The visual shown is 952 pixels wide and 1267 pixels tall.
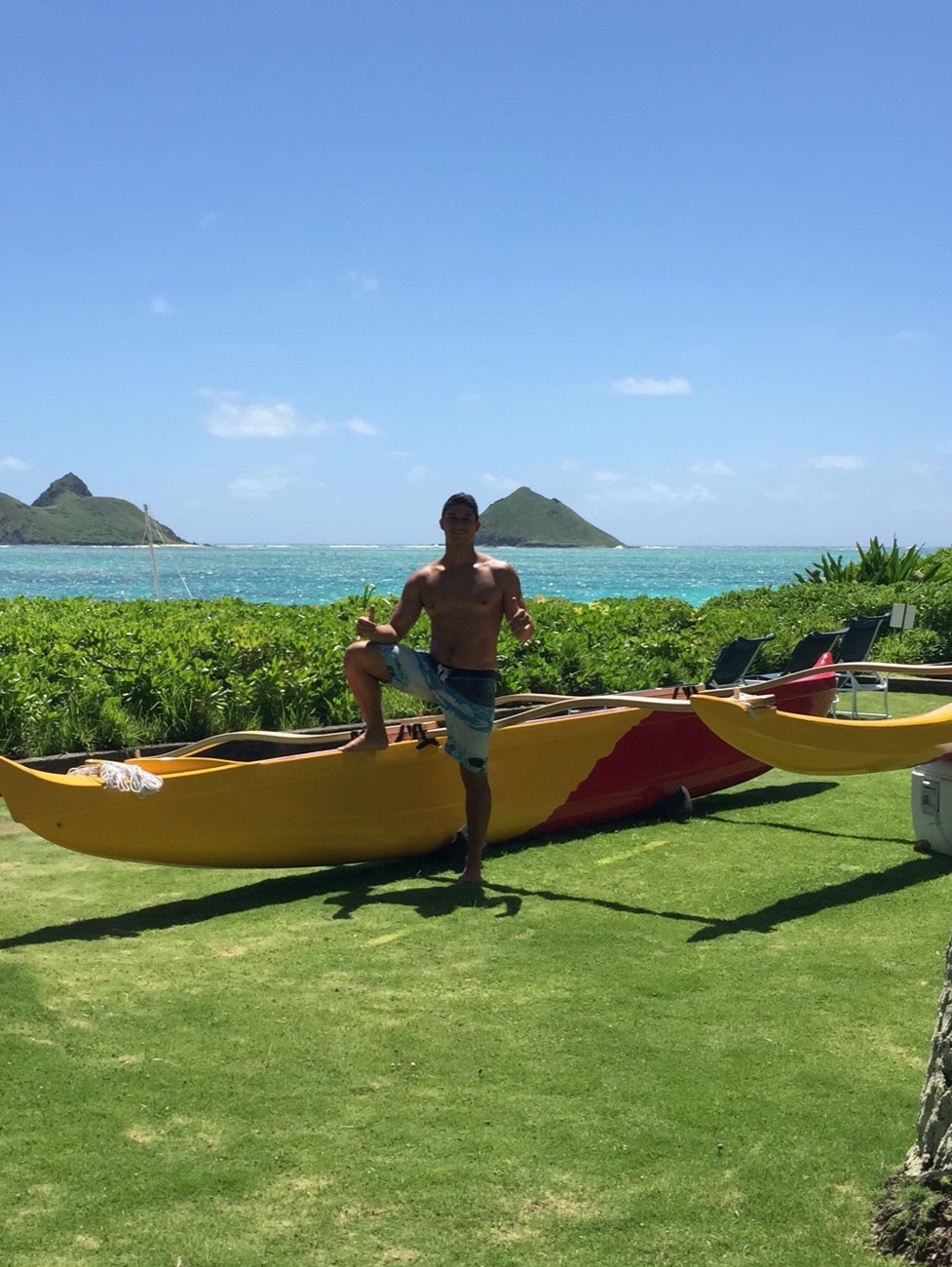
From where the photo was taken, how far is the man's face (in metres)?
5.94

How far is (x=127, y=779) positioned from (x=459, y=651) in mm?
1691

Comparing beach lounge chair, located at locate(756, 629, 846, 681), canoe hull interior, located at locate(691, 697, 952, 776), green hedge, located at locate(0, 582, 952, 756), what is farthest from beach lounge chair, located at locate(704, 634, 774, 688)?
canoe hull interior, located at locate(691, 697, 952, 776)

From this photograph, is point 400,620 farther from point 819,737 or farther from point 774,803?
point 774,803

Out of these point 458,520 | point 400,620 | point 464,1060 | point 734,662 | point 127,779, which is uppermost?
point 458,520

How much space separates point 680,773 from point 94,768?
361 centimetres

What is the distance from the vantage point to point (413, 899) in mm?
5836

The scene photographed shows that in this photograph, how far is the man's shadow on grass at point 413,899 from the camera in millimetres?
5336

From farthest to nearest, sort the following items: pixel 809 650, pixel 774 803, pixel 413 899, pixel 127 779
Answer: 1. pixel 809 650
2. pixel 774 803
3. pixel 413 899
4. pixel 127 779

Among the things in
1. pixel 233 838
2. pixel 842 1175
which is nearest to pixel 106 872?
pixel 233 838

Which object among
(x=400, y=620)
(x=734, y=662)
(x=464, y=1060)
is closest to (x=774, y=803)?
(x=734, y=662)

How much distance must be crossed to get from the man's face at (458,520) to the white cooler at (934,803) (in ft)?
8.72

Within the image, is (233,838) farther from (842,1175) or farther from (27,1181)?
(842,1175)

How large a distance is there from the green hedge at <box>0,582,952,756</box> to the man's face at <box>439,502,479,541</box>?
3.72 m

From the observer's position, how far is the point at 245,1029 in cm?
419
